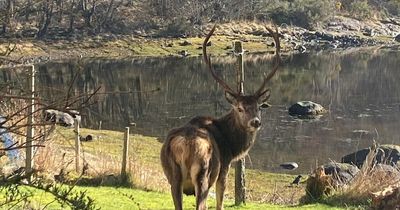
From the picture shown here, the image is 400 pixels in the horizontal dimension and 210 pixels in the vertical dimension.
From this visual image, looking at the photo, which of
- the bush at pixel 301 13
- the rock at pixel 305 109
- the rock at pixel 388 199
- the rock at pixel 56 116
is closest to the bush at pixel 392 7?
the bush at pixel 301 13

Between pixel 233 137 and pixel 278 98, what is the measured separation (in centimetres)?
3415

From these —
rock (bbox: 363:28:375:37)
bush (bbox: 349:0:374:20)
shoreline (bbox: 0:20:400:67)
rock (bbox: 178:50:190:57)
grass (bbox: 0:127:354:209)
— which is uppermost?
bush (bbox: 349:0:374:20)

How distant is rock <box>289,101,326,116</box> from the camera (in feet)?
119

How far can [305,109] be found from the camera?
3647 centimetres

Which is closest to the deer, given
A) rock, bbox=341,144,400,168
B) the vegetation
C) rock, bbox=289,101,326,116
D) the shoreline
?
rock, bbox=341,144,400,168

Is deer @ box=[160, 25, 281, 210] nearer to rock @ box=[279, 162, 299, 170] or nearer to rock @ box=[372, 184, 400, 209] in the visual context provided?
rock @ box=[372, 184, 400, 209]

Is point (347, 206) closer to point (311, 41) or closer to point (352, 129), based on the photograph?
point (352, 129)

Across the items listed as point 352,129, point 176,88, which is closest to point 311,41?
point 176,88

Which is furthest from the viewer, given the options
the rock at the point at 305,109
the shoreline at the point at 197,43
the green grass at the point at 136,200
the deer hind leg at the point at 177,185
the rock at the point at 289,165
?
the shoreline at the point at 197,43

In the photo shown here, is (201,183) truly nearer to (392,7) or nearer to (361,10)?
(361,10)

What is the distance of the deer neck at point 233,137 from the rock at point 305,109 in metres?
27.5

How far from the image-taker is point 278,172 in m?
24.5

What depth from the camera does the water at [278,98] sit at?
95.7 ft

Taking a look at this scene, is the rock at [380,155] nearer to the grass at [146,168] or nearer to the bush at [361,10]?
the grass at [146,168]
